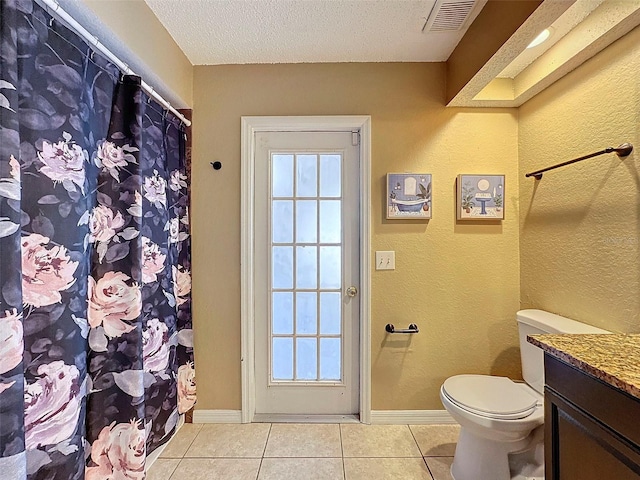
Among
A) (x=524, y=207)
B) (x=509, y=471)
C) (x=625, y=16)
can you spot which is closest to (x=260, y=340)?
(x=509, y=471)

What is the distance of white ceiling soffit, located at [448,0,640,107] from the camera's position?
4.33 ft

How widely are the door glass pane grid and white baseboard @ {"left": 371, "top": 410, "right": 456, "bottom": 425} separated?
35 cm

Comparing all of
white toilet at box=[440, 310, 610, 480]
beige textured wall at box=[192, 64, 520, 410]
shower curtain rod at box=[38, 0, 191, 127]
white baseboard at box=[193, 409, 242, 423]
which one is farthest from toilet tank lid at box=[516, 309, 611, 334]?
shower curtain rod at box=[38, 0, 191, 127]

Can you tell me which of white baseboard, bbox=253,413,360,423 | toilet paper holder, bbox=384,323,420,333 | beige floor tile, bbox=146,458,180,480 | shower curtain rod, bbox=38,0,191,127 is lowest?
beige floor tile, bbox=146,458,180,480

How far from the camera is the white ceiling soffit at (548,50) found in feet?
4.33

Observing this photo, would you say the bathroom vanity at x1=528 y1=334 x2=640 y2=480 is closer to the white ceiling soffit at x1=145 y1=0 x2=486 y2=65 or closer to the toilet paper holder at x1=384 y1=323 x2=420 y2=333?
the toilet paper holder at x1=384 y1=323 x2=420 y2=333

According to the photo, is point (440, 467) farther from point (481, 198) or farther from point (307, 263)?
point (481, 198)

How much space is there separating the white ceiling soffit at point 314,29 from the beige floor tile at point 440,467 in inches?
93.1

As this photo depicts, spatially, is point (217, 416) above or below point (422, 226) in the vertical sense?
below

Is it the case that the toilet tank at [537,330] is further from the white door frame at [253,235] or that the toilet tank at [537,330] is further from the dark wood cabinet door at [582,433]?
the white door frame at [253,235]

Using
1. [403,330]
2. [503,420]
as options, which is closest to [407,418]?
[403,330]

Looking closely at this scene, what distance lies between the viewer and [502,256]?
2174 mm

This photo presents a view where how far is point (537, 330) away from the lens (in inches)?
69.6

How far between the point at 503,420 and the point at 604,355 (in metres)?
0.66
